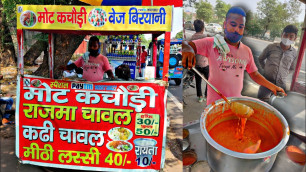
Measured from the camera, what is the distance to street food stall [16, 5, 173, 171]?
2.62 meters

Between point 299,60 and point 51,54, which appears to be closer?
point 299,60

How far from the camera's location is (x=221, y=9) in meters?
Result: 1.98

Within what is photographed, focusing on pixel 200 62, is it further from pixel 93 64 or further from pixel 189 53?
pixel 93 64

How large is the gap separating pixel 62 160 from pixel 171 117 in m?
2.57

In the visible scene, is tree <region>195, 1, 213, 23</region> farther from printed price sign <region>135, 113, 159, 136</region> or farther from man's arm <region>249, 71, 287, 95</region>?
printed price sign <region>135, 113, 159, 136</region>

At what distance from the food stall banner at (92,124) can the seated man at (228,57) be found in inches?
27.8

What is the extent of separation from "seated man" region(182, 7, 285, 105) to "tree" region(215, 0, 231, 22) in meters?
0.04

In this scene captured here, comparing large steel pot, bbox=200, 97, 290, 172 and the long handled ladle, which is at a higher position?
the long handled ladle

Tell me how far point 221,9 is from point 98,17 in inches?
49.0

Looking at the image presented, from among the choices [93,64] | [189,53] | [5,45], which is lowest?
[93,64]

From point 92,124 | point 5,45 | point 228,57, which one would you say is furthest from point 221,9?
point 5,45

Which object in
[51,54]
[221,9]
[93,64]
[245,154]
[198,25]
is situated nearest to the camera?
[245,154]

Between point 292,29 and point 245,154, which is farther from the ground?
point 292,29

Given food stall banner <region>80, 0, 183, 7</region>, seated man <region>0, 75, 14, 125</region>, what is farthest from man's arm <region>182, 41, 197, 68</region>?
seated man <region>0, 75, 14, 125</region>
